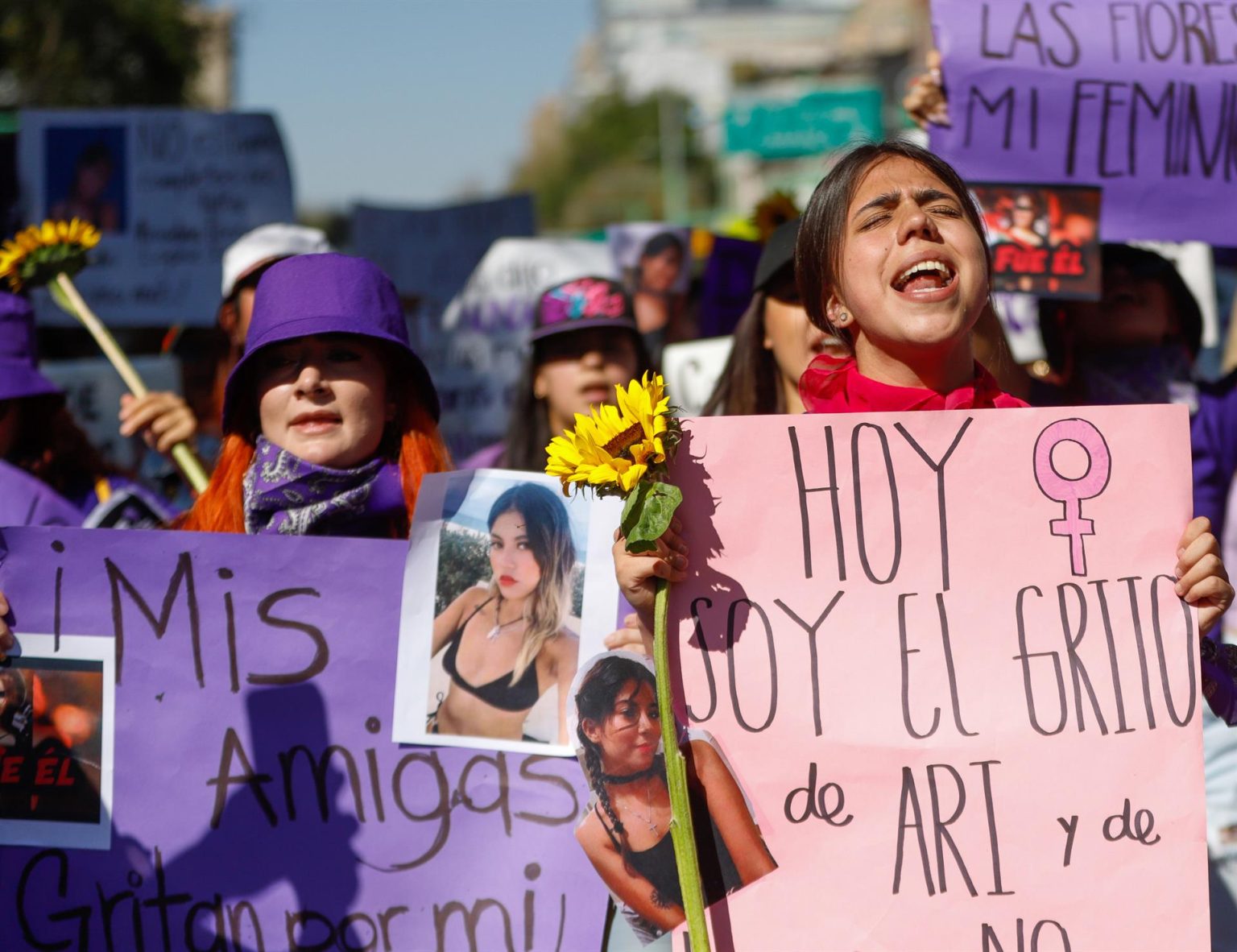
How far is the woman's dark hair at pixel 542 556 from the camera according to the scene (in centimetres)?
229

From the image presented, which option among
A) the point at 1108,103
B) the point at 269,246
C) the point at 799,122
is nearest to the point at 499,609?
the point at 1108,103

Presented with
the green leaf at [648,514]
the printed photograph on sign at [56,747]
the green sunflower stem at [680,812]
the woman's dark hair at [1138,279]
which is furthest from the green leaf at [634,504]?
the woman's dark hair at [1138,279]

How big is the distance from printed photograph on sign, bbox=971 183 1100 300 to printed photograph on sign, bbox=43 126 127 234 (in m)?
3.26

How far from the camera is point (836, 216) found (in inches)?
86.8

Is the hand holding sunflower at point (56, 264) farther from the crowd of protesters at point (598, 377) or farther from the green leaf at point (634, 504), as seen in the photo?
the green leaf at point (634, 504)

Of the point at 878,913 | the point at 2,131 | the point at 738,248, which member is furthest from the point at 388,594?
the point at 2,131

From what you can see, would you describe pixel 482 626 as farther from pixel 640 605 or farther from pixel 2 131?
pixel 2 131

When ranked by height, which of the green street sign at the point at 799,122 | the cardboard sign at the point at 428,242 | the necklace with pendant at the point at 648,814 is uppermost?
the green street sign at the point at 799,122

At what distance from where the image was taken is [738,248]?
197 inches

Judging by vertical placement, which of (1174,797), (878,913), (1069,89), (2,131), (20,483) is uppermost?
(2,131)

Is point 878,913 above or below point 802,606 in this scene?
below

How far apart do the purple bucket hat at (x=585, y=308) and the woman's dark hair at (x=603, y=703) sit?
6.61 feet

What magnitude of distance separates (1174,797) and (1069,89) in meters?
1.72

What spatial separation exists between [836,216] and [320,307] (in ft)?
3.10
